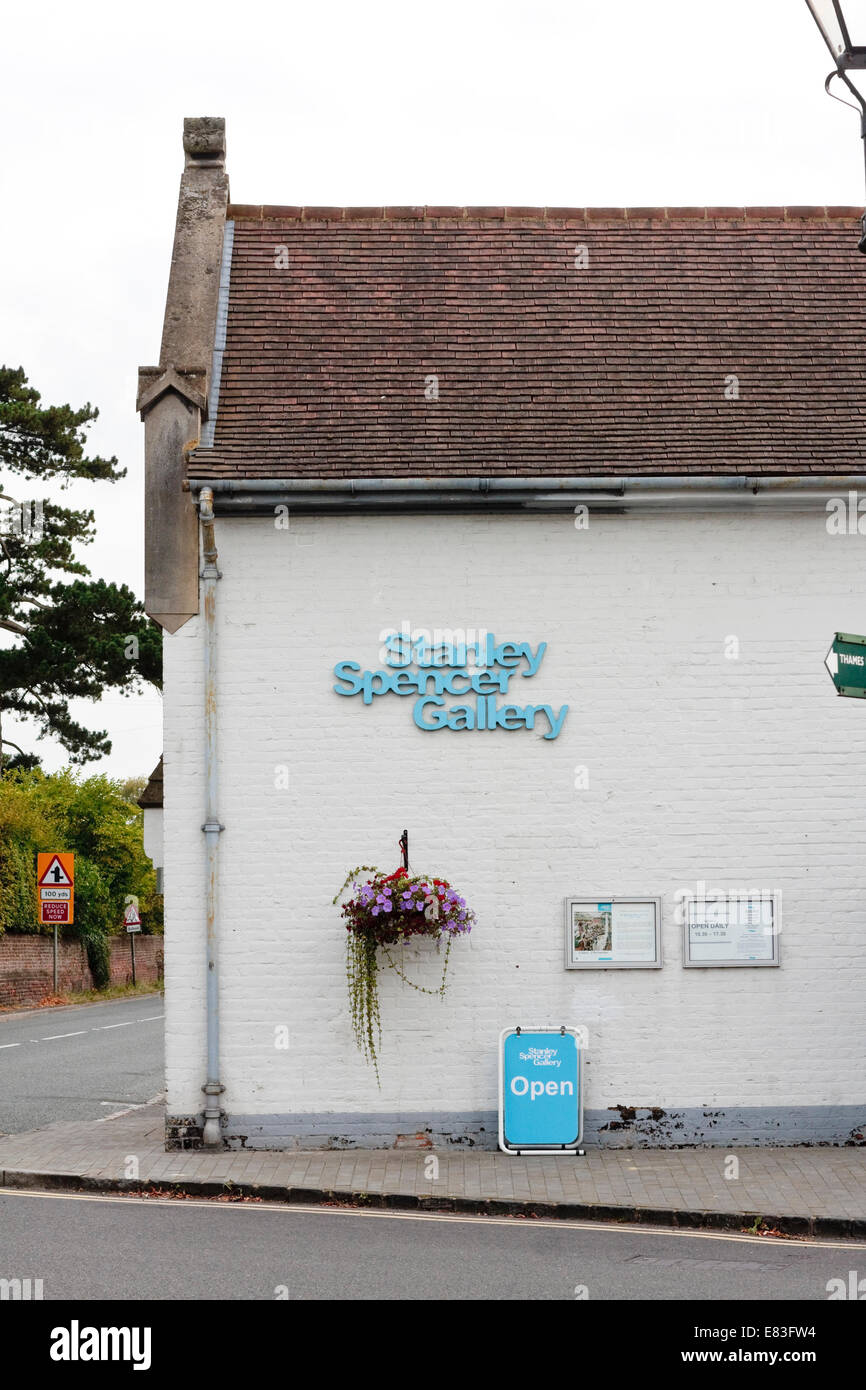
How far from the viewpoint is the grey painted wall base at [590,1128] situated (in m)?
12.1

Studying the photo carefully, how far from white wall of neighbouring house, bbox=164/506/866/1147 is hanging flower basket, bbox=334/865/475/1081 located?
0.11m

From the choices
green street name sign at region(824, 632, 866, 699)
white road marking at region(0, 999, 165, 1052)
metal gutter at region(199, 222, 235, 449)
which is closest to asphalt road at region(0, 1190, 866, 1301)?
green street name sign at region(824, 632, 866, 699)

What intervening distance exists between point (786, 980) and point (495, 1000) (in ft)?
7.81

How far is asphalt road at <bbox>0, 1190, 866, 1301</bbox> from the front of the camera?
780cm

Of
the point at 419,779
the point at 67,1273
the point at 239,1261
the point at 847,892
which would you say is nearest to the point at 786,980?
the point at 847,892

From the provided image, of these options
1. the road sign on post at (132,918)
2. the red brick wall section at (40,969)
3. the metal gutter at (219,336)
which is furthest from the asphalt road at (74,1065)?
the road sign on post at (132,918)

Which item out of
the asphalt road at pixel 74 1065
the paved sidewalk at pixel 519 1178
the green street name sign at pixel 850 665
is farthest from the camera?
the asphalt road at pixel 74 1065

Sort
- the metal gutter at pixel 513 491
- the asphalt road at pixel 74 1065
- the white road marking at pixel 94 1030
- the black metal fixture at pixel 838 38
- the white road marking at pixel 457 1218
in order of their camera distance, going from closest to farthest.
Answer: the black metal fixture at pixel 838 38, the white road marking at pixel 457 1218, the metal gutter at pixel 513 491, the asphalt road at pixel 74 1065, the white road marking at pixel 94 1030

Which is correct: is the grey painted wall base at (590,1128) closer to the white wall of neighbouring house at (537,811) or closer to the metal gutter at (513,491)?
the white wall of neighbouring house at (537,811)

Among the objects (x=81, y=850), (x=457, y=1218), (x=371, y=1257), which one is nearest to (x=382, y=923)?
(x=457, y=1218)

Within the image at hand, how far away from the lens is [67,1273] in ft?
26.4

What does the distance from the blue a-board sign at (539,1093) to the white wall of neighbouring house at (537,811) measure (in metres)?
0.31

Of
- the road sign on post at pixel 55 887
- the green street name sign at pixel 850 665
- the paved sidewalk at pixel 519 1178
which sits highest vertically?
the green street name sign at pixel 850 665
